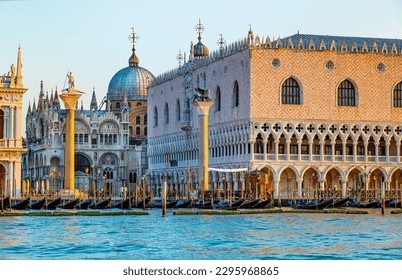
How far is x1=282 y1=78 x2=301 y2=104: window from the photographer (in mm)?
42781

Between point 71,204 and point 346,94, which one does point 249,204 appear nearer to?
point 71,204

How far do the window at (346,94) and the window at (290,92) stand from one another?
1927mm

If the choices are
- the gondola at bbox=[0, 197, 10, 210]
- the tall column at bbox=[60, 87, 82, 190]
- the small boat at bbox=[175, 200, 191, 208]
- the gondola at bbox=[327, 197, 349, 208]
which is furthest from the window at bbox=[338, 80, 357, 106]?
the gondola at bbox=[0, 197, 10, 210]

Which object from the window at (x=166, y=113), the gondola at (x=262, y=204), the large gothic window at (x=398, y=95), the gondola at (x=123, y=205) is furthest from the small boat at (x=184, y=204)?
the window at (x=166, y=113)

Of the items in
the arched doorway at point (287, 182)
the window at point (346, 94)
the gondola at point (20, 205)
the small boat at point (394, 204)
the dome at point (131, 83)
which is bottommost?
the small boat at point (394, 204)

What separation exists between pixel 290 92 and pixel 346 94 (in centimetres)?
250

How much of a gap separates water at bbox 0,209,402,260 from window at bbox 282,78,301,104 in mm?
11752

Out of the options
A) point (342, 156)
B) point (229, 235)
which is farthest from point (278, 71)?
point (229, 235)

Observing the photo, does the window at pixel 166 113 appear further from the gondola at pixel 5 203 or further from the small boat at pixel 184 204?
the gondola at pixel 5 203

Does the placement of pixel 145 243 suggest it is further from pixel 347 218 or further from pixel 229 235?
pixel 347 218

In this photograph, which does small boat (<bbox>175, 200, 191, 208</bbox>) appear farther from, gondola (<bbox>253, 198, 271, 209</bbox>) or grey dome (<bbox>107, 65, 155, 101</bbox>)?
grey dome (<bbox>107, 65, 155, 101</bbox>)

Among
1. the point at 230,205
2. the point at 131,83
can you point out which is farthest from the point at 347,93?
the point at 131,83

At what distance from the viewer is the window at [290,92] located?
42.8 meters

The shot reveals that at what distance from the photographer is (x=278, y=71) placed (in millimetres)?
42594
